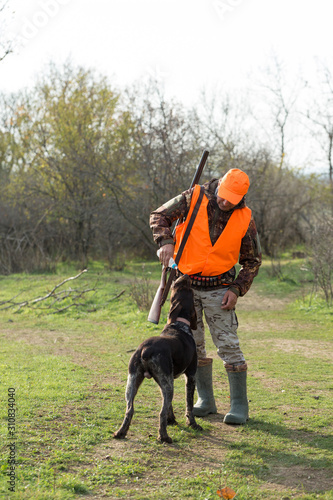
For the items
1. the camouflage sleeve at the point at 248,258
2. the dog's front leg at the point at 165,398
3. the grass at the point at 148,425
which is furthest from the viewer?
the camouflage sleeve at the point at 248,258

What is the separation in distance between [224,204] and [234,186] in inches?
7.9

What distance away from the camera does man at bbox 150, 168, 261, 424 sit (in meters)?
5.00

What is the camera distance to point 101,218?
22.2 meters

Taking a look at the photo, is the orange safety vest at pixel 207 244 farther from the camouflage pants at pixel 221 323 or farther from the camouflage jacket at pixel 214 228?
the camouflage pants at pixel 221 323

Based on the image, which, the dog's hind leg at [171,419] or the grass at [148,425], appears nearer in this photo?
the grass at [148,425]

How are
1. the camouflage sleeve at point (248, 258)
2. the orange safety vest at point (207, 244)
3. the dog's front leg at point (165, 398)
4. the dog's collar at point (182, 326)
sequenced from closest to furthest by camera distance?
1. the dog's front leg at point (165, 398)
2. the dog's collar at point (182, 326)
3. the orange safety vest at point (207, 244)
4. the camouflage sleeve at point (248, 258)

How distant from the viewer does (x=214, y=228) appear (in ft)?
16.5

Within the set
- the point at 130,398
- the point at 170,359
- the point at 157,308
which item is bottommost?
the point at 130,398

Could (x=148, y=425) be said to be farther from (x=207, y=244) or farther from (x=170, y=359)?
(x=207, y=244)

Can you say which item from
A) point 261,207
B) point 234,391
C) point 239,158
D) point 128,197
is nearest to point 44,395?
point 234,391

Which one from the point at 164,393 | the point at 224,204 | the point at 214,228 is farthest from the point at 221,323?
the point at 224,204

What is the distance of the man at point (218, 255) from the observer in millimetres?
5000

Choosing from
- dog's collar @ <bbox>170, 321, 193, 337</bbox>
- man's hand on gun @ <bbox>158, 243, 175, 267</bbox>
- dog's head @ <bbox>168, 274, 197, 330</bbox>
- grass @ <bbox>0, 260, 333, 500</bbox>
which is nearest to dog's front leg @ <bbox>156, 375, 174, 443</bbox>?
grass @ <bbox>0, 260, 333, 500</bbox>

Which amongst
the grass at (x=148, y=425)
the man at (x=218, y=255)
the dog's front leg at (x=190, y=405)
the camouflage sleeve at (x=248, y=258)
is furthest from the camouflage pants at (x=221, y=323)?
the grass at (x=148, y=425)
